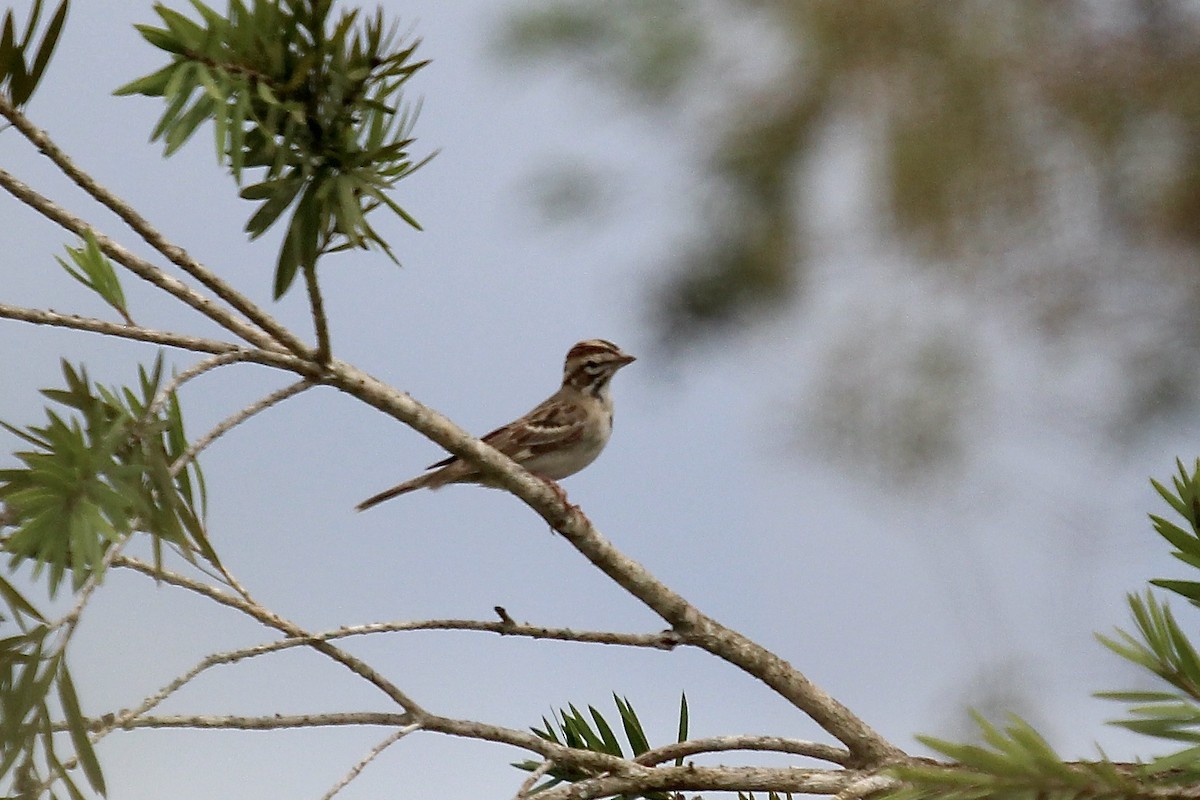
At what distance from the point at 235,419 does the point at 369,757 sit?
315 mm

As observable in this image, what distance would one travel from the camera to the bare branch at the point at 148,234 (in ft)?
3.02

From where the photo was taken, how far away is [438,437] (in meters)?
1.11

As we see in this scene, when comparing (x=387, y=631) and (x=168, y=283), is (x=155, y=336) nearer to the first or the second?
(x=168, y=283)

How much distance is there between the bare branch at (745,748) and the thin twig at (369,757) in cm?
21

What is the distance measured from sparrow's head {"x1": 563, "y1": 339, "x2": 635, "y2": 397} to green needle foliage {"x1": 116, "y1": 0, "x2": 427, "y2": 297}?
6.49 feet

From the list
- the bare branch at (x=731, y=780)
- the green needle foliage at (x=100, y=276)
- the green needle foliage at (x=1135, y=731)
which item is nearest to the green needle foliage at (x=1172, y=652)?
the green needle foliage at (x=1135, y=731)

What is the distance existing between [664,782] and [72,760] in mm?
516

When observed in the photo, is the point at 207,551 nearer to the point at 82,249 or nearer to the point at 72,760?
the point at 72,760

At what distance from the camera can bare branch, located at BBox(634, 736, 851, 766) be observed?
4.05ft

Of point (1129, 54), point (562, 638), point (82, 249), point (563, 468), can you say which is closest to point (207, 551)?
point (82, 249)

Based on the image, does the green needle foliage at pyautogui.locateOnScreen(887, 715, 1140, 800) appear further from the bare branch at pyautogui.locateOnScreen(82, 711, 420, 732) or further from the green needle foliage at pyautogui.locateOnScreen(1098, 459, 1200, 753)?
the bare branch at pyautogui.locateOnScreen(82, 711, 420, 732)

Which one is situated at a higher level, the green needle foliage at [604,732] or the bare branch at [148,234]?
the bare branch at [148,234]

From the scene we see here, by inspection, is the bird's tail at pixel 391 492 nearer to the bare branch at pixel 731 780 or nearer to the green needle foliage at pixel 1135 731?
the bare branch at pixel 731 780

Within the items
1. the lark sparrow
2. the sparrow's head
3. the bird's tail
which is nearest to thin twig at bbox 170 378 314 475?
the bird's tail
